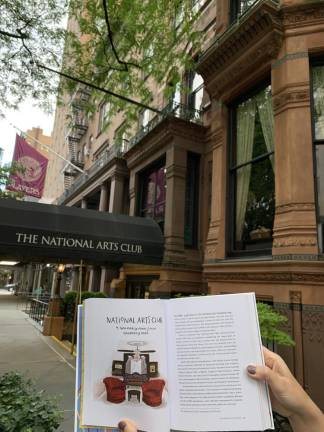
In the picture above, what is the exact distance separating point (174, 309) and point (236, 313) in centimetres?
28

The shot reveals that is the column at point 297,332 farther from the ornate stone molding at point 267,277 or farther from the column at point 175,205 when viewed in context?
the column at point 175,205

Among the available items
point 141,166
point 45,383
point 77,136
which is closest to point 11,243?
point 45,383

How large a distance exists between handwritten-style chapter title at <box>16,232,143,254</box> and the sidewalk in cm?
284

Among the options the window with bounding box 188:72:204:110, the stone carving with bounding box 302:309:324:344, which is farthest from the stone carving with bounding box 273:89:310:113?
the window with bounding box 188:72:204:110

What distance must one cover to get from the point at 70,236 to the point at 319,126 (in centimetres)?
604

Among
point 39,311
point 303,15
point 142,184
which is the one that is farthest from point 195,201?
point 39,311

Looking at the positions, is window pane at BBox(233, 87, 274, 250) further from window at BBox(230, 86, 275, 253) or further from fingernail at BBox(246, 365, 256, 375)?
fingernail at BBox(246, 365, 256, 375)

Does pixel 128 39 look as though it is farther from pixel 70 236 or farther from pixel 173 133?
pixel 70 236

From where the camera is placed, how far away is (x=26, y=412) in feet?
10.5

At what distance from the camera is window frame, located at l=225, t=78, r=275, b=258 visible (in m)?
7.54

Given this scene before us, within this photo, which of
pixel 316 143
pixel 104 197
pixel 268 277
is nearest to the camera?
pixel 268 277

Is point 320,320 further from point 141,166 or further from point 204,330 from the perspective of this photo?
point 141,166

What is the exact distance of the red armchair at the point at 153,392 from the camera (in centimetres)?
156

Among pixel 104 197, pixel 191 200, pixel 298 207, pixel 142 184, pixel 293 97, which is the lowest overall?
pixel 298 207
